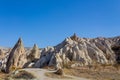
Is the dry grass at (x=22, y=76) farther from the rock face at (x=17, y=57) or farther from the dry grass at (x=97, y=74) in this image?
the rock face at (x=17, y=57)

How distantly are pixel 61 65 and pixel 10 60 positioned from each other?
21.5 meters

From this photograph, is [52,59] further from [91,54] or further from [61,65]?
[91,54]

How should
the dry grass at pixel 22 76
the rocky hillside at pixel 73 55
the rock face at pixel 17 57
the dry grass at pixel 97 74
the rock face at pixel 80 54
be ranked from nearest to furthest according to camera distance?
the dry grass at pixel 22 76
the dry grass at pixel 97 74
the rock face at pixel 80 54
the rocky hillside at pixel 73 55
the rock face at pixel 17 57

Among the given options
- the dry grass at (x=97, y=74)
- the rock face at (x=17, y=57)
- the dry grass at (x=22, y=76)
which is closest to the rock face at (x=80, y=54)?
the rock face at (x=17, y=57)

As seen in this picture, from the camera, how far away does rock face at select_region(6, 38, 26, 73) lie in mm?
87688

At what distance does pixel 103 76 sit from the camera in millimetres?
63375

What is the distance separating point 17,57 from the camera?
296 feet

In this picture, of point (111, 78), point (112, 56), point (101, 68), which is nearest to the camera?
point (111, 78)

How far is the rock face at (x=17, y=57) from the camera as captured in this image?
288 ft

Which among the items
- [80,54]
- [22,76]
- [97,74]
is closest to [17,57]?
[80,54]

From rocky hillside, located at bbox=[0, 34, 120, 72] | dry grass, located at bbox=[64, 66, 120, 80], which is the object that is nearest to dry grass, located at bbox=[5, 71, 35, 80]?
dry grass, located at bbox=[64, 66, 120, 80]

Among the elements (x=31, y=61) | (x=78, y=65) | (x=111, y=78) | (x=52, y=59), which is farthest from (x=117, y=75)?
(x=31, y=61)

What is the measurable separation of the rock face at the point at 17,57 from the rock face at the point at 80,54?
8.84 meters

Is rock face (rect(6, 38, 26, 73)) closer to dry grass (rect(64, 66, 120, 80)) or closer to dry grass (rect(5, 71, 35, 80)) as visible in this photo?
dry grass (rect(64, 66, 120, 80))
